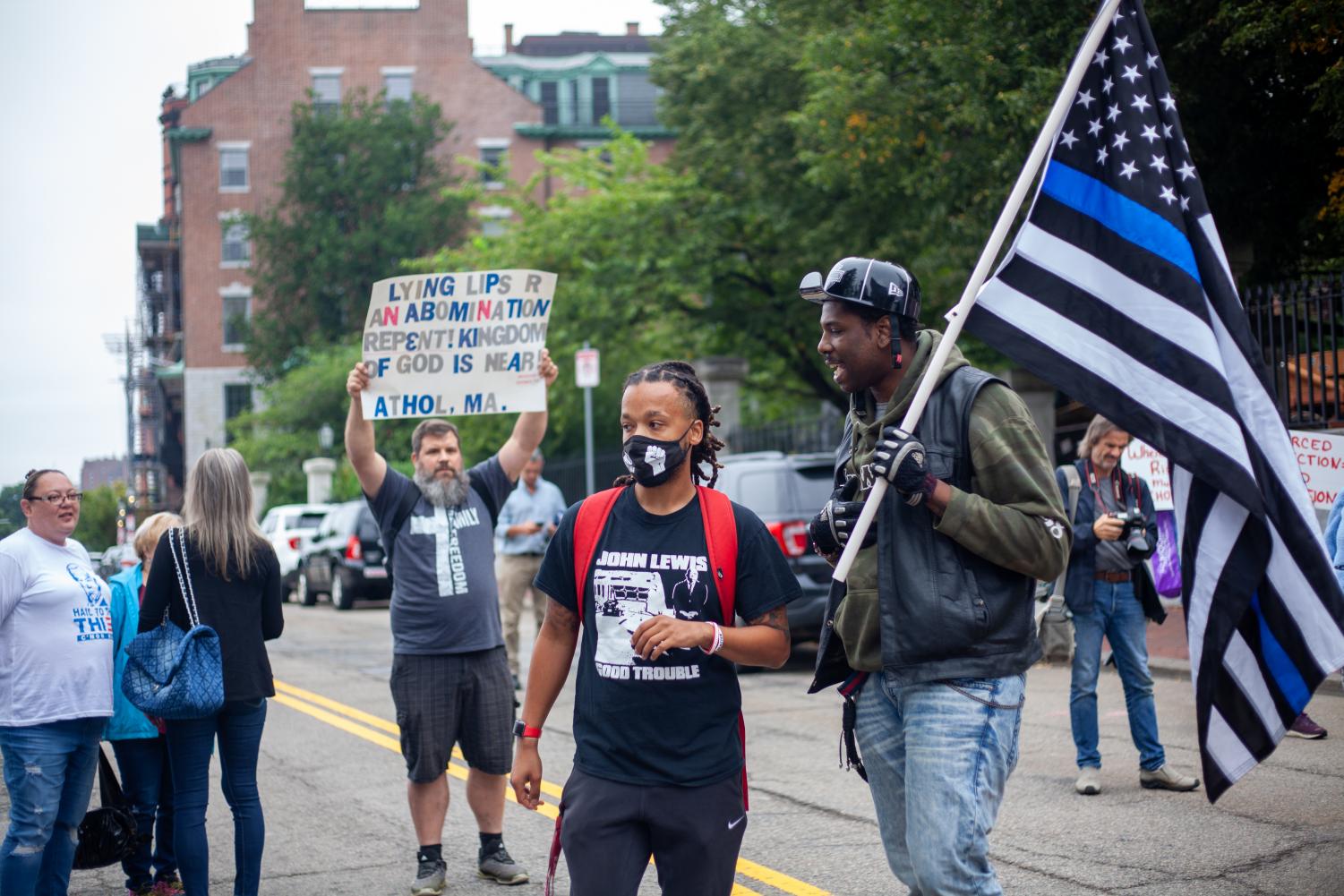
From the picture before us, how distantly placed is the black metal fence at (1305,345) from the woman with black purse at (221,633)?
10077mm

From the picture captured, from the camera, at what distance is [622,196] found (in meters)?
26.8

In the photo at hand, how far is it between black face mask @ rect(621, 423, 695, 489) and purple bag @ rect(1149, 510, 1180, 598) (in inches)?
254

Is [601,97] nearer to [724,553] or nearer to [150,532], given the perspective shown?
[150,532]

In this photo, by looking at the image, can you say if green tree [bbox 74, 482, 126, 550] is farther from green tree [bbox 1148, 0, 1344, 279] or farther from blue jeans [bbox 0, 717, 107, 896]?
green tree [bbox 1148, 0, 1344, 279]

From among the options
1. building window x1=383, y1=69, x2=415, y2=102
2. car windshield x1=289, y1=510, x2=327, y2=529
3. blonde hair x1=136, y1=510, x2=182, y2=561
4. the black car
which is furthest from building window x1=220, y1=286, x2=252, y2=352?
blonde hair x1=136, y1=510, x2=182, y2=561

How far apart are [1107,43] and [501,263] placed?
25.9m

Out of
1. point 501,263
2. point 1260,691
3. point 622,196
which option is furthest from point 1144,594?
point 501,263

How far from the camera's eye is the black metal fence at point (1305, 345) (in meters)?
12.7

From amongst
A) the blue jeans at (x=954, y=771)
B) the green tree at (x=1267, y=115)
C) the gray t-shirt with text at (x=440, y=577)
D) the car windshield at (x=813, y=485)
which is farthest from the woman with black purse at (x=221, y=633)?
the green tree at (x=1267, y=115)

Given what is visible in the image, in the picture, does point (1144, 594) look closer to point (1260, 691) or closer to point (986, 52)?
point (1260, 691)

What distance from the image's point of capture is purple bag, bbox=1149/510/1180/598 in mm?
9539

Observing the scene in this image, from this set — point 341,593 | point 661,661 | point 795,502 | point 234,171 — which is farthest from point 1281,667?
point 234,171

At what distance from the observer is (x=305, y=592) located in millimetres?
26922

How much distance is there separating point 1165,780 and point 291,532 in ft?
78.2
